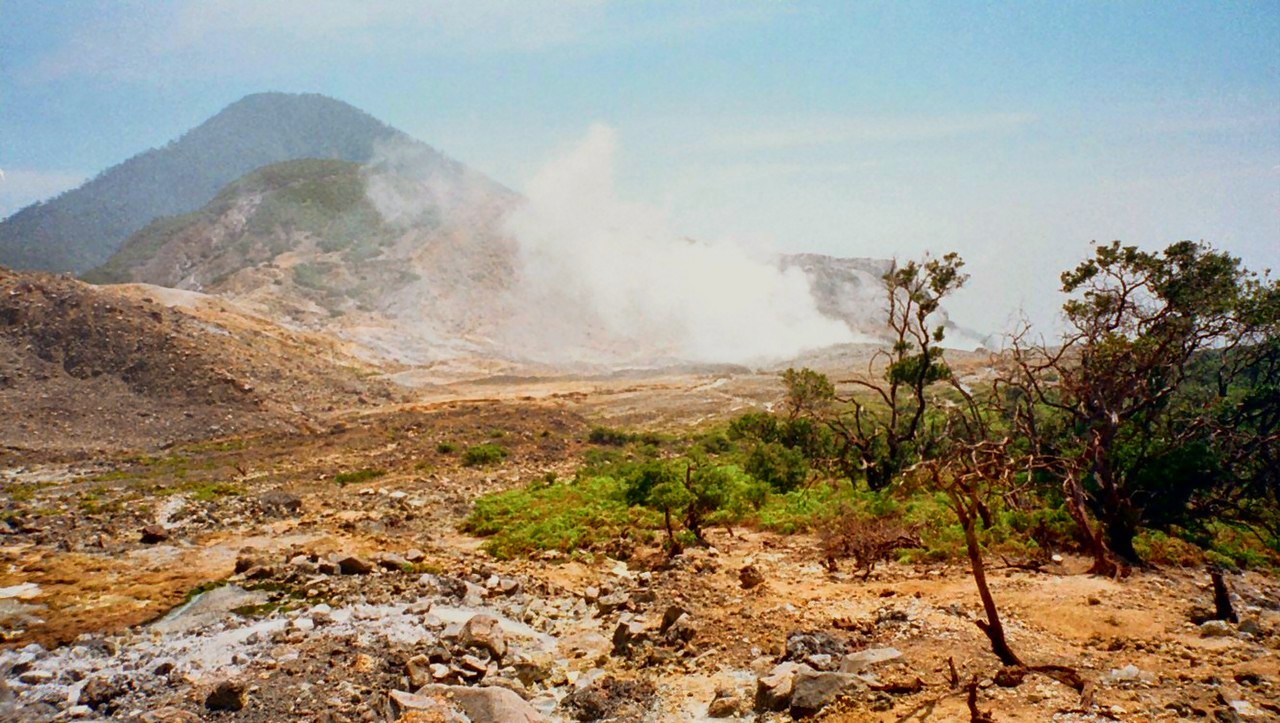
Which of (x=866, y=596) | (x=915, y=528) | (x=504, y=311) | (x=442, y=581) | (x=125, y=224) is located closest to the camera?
(x=866, y=596)

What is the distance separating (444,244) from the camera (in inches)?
3324

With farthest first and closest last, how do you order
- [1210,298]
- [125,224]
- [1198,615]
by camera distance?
[125,224] < [1210,298] < [1198,615]

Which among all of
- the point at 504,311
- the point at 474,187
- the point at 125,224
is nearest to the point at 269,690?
the point at 504,311

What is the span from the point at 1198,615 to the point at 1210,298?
11.4 metres

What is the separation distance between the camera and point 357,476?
20.9 m

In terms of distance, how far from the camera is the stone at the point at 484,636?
8.59 meters

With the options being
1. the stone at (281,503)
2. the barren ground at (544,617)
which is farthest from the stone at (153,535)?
the stone at (281,503)

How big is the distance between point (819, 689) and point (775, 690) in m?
0.47

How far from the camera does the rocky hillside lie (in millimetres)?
27141

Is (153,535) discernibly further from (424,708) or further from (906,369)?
(906,369)

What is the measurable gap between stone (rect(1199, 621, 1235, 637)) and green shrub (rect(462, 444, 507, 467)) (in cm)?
1954

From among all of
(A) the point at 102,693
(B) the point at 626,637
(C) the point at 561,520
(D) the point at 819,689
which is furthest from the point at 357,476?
(D) the point at 819,689

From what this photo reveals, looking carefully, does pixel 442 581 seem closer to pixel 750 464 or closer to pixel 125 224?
pixel 750 464

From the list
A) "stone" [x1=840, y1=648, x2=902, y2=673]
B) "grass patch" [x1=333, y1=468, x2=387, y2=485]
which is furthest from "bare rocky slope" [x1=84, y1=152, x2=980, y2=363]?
"stone" [x1=840, y1=648, x2=902, y2=673]
